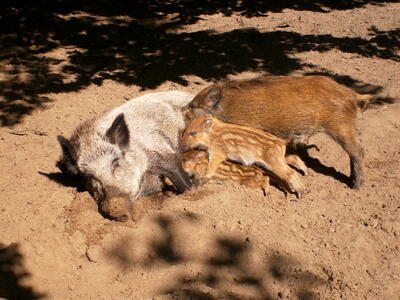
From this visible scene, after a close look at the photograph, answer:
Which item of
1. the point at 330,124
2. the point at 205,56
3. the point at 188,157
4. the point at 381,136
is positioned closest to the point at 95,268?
the point at 188,157

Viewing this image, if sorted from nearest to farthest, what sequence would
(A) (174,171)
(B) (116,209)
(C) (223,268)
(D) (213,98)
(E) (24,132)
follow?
(C) (223,268)
(B) (116,209)
(A) (174,171)
(D) (213,98)
(E) (24,132)

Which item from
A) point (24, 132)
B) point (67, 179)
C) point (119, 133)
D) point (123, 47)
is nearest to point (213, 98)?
point (119, 133)

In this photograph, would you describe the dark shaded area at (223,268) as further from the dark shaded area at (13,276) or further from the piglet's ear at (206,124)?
the piglet's ear at (206,124)

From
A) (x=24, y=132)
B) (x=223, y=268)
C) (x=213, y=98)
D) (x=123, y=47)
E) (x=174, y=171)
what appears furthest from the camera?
(x=123, y=47)

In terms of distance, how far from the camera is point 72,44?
7859 millimetres

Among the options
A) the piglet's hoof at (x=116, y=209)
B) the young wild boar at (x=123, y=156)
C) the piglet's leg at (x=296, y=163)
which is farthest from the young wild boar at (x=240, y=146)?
the piglet's hoof at (x=116, y=209)

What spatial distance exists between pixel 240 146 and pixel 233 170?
27 centimetres

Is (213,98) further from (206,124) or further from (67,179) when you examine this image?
(67,179)

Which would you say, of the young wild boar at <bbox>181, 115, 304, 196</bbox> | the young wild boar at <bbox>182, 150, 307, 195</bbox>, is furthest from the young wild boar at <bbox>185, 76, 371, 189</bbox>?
the young wild boar at <bbox>182, 150, 307, 195</bbox>

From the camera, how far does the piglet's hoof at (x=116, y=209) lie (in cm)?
393

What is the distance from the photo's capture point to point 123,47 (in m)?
7.87

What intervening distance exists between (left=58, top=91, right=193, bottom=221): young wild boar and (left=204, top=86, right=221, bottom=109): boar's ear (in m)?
0.62

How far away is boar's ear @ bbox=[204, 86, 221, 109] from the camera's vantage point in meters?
5.05

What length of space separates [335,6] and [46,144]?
7.45 metres
